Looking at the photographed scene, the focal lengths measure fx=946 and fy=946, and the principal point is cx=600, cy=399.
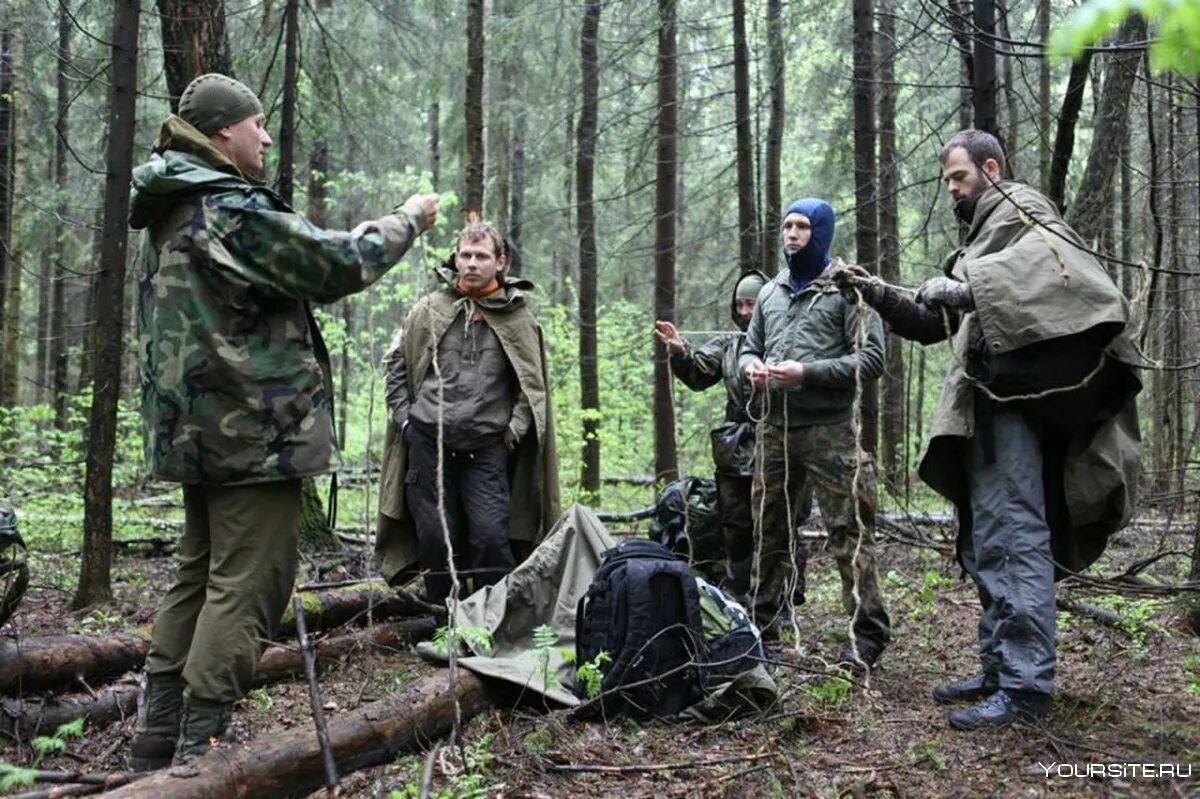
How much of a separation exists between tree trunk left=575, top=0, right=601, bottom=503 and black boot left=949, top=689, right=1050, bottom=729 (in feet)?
30.6

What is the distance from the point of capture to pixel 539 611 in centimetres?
477

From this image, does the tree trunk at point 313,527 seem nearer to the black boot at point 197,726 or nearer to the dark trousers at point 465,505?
the dark trousers at point 465,505

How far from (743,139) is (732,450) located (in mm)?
6417

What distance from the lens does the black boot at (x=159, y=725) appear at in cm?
336

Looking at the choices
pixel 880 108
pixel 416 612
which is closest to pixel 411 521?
pixel 416 612

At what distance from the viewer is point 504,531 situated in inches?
206

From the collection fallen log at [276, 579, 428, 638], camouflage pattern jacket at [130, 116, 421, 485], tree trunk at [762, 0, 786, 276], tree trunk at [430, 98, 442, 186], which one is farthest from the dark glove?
tree trunk at [430, 98, 442, 186]

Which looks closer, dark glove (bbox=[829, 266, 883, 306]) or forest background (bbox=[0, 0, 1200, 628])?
dark glove (bbox=[829, 266, 883, 306])

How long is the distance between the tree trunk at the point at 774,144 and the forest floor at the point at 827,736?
22.9 ft

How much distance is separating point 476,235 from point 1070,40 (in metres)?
4.08

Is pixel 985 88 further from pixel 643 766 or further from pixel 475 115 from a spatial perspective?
pixel 475 115

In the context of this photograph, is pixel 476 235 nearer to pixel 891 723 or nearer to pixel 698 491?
pixel 698 491

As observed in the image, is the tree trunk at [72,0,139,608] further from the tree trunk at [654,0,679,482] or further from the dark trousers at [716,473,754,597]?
the tree trunk at [654,0,679,482]

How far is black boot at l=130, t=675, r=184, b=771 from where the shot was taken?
3.36 m
